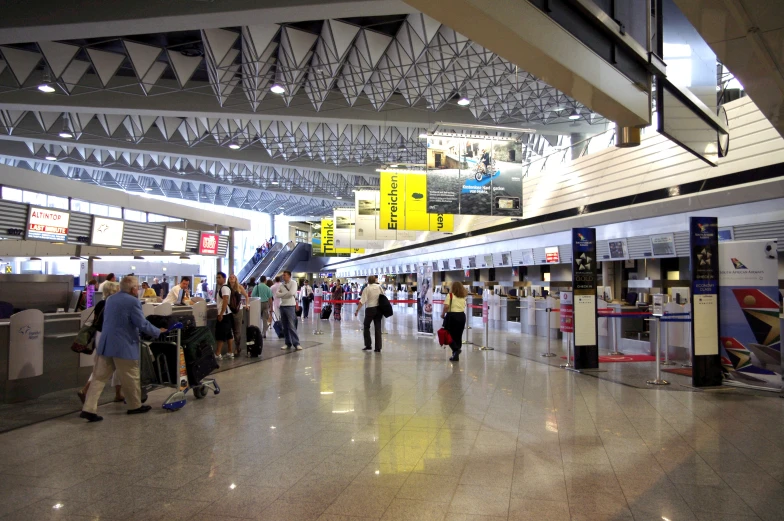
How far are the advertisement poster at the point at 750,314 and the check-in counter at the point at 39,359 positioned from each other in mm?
9204

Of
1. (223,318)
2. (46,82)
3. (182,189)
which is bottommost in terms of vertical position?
(223,318)

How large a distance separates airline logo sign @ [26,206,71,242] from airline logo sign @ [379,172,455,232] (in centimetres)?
830

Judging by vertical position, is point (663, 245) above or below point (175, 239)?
below

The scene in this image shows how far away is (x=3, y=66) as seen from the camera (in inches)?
569

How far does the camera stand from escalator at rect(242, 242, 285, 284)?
41.9 meters

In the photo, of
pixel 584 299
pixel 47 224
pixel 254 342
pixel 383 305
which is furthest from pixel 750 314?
pixel 47 224

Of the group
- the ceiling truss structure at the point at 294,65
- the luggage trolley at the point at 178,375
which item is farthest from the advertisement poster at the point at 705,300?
the ceiling truss structure at the point at 294,65

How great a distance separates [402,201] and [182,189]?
2647cm

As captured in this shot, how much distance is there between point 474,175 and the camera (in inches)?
488

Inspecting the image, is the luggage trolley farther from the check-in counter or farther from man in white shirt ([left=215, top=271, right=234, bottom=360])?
man in white shirt ([left=215, top=271, right=234, bottom=360])

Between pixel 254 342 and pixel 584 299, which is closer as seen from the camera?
pixel 584 299

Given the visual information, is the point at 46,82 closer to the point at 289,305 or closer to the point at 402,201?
the point at 289,305

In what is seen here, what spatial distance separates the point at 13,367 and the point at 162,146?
64.2ft

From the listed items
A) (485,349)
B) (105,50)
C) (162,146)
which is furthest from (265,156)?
(485,349)
